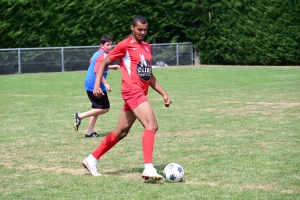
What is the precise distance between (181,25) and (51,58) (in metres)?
9.33

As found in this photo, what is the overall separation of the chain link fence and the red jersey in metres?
25.2

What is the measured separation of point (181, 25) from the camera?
39344 millimetres

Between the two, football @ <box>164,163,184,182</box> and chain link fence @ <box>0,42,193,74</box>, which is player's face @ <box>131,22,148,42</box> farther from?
chain link fence @ <box>0,42,193,74</box>

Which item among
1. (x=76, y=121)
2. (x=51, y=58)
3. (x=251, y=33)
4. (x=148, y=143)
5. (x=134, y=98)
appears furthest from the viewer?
(x=251, y=33)

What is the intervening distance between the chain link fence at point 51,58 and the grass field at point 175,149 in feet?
43.7

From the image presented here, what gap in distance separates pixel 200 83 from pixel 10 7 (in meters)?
13.6

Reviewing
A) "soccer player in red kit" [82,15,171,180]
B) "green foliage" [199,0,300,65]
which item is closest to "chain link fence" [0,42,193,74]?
"green foliage" [199,0,300,65]

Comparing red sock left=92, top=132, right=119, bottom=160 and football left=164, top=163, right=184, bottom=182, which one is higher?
red sock left=92, top=132, right=119, bottom=160

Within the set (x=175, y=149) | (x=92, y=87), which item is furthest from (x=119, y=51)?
(x=92, y=87)

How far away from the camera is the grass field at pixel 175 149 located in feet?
22.6

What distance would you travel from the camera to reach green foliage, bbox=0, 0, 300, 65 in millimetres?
33562

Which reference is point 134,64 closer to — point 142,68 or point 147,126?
point 142,68

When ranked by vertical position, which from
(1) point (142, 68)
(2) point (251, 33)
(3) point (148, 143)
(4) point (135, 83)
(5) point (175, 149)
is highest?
(2) point (251, 33)

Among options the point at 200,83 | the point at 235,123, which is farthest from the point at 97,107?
the point at 200,83
